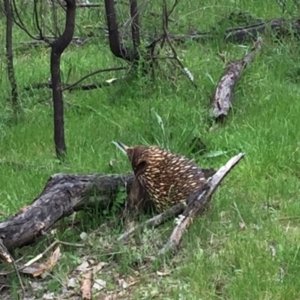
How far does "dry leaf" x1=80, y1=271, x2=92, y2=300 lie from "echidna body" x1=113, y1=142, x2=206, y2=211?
31.6 inches

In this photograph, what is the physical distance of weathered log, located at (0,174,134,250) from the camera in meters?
4.42

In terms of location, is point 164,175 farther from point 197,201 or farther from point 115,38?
point 115,38

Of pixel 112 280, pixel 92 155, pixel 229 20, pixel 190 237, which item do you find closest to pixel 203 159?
pixel 92 155

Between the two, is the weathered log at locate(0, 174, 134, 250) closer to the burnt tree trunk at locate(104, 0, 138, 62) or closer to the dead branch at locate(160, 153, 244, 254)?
the dead branch at locate(160, 153, 244, 254)

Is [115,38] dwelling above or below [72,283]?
above

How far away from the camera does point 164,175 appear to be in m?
5.14

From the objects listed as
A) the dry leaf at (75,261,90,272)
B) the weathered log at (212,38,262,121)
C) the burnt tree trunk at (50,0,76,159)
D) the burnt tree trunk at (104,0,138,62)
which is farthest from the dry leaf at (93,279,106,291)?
the burnt tree trunk at (104,0,138,62)

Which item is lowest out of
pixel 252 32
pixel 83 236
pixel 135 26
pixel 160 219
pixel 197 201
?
pixel 83 236

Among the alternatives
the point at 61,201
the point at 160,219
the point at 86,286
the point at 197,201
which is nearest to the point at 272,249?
the point at 197,201

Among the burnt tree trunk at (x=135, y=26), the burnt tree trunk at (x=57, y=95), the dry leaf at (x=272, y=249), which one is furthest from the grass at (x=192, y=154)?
the burnt tree trunk at (x=135, y=26)

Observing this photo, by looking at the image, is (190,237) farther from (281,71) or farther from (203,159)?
(281,71)

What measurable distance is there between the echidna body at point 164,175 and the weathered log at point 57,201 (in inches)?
5.2

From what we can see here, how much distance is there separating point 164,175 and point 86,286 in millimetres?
1100

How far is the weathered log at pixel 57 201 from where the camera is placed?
4.42 metres
